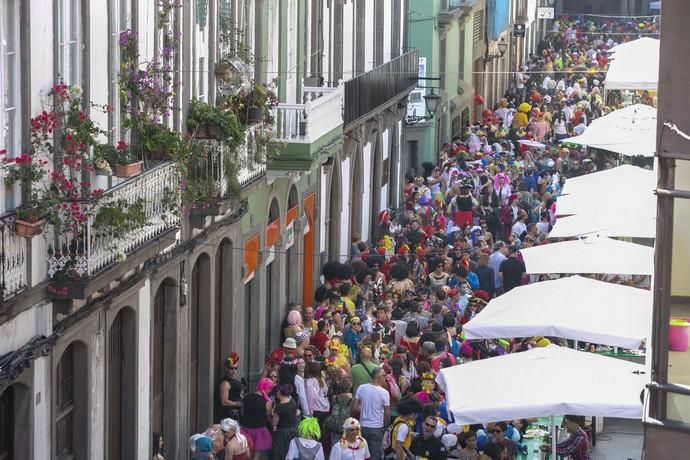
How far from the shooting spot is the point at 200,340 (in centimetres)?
2169

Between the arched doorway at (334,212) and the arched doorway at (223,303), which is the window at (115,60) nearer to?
the arched doorway at (223,303)

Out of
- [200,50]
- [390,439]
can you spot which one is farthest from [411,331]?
[200,50]

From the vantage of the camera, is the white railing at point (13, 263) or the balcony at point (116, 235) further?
the balcony at point (116, 235)

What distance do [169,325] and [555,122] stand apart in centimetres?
3218

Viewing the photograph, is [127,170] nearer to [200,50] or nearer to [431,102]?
[200,50]

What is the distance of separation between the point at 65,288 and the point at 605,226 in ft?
39.9

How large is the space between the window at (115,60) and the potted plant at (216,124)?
2572mm

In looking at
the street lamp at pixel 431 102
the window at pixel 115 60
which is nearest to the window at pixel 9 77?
the window at pixel 115 60

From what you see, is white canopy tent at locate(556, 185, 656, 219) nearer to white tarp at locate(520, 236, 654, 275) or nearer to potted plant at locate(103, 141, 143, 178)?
white tarp at locate(520, 236, 654, 275)

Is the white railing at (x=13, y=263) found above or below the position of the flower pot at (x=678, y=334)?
below

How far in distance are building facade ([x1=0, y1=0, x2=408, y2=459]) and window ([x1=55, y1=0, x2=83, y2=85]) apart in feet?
0.06

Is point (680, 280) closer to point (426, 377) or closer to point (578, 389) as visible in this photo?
point (578, 389)

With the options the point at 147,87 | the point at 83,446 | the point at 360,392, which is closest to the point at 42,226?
the point at 83,446

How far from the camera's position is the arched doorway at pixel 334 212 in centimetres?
3183
